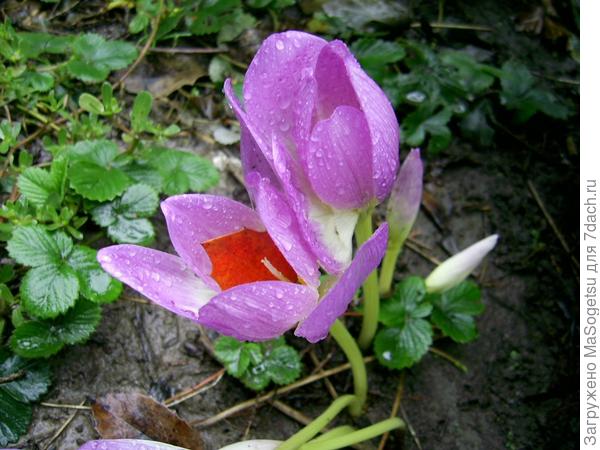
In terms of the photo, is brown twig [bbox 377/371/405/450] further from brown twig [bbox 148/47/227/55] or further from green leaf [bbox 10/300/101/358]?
→ brown twig [bbox 148/47/227/55]

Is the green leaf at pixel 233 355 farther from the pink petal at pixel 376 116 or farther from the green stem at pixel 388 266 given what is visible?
the pink petal at pixel 376 116

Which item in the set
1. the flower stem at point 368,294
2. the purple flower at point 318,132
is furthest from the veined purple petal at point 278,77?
the flower stem at point 368,294

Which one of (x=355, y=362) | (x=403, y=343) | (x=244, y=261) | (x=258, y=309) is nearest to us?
(x=258, y=309)

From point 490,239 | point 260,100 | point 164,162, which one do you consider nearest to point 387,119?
point 260,100

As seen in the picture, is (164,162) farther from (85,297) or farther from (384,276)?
(384,276)

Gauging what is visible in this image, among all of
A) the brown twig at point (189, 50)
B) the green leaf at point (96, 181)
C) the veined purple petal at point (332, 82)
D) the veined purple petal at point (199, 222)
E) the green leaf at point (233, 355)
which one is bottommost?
the green leaf at point (233, 355)

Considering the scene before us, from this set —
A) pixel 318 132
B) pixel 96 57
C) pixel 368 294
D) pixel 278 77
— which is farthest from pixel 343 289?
pixel 96 57

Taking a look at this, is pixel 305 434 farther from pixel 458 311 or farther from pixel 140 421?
pixel 458 311

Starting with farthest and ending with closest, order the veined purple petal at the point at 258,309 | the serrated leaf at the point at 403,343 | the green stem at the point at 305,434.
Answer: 1. the serrated leaf at the point at 403,343
2. the green stem at the point at 305,434
3. the veined purple petal at the point at 258,309
